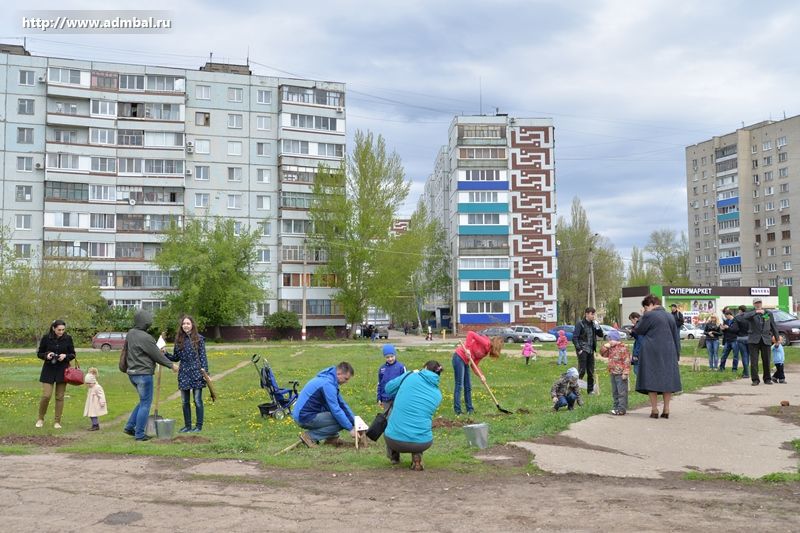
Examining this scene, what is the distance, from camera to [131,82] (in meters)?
70.3

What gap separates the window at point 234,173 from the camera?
72812 mm

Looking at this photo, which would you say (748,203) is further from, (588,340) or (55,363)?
(55,363)

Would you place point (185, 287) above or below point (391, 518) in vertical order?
above

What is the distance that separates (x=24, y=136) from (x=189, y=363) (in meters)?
64.1

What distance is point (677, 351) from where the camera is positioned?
12305mm

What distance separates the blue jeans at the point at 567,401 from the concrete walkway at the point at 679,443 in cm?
134

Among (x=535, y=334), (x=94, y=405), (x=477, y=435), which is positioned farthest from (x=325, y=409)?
(x=535, y=334)

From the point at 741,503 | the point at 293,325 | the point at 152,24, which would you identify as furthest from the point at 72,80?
the point at 741,503

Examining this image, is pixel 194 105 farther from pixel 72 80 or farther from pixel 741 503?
pixel 741 503

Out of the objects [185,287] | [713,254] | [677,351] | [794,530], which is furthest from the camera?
[713,254]

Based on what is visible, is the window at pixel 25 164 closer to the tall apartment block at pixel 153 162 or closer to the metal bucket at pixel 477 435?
the tall apartment block at pixel 153 162

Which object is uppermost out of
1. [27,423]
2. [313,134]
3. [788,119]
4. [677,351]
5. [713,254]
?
[788,119]

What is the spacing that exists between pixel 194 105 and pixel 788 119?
78.4 m

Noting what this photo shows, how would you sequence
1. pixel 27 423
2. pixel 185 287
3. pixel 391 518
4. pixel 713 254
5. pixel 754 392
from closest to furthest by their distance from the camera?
1. pixel 391 518
2. pixel 27 423
3. pixel 754 392
4. pixel 185 287
5. pixel 713 254
